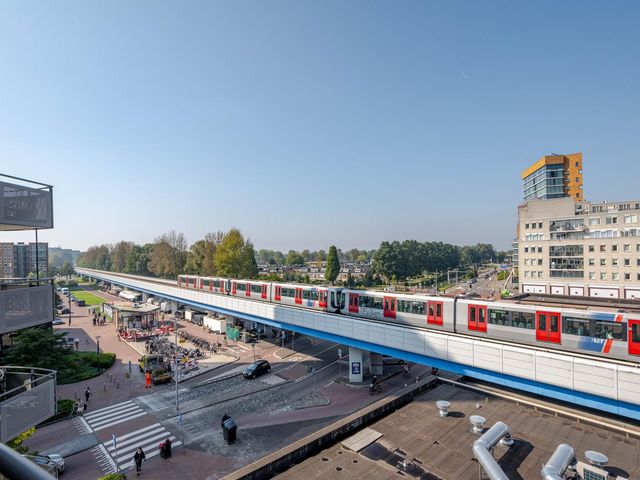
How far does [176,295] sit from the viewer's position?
5647cm

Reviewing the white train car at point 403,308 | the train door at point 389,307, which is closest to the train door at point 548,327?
the white train car at point 403,308

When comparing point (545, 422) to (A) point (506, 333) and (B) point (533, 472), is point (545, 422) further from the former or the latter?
(A) point (506, 333)

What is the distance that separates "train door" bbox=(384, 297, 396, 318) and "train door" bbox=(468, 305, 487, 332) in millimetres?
5880

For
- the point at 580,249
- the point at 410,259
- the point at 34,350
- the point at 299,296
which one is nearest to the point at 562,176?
the point at 410,259

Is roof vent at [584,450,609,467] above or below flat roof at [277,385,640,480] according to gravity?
above

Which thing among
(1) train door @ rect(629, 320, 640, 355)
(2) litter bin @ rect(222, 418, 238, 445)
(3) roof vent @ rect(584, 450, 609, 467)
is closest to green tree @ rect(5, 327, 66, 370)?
(2) litter bin @ rect(222, 418, 238, 445)

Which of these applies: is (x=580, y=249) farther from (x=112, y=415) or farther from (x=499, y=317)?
(x=112, y=415)

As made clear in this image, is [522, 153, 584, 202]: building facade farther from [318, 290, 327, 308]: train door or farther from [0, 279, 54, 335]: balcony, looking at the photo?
[0, 279, 54, 335]: balcony

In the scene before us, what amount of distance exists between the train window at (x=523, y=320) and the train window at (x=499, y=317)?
0.33 meters

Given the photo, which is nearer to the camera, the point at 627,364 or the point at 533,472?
the point at 533,472

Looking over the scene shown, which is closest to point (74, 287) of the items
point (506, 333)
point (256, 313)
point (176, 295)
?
point (176, 295)

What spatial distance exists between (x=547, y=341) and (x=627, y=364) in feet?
11.3

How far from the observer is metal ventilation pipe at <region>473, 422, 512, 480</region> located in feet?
33.4

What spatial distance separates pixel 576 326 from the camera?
18.8 metres
